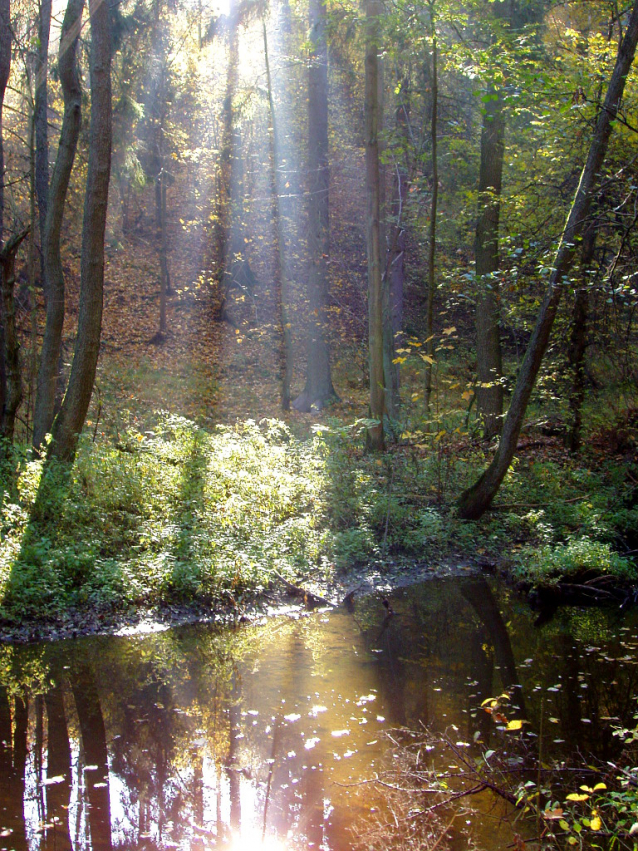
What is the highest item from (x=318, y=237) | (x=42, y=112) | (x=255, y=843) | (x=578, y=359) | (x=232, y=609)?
(x=42, y=112)

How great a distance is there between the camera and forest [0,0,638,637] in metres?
8.17

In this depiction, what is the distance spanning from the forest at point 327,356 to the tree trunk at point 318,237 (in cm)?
7

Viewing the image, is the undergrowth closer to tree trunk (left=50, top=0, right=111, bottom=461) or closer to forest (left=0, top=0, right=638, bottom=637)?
forest (left=0, top=0, right=638, bottom=637)

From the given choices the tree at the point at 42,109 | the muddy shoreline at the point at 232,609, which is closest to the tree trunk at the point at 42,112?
the tree at the point at 42,109

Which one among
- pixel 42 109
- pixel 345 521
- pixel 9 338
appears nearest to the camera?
pixel 345 521

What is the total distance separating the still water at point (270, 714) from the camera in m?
4.02

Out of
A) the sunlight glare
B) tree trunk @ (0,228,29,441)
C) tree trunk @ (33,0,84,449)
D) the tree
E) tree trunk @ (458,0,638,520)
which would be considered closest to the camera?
the sunlight glare

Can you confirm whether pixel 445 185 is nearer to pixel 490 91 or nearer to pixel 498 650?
pixel 490 91

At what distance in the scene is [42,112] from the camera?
43.4 ft

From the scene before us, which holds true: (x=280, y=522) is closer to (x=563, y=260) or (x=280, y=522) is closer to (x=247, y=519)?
(x=247, y=519)

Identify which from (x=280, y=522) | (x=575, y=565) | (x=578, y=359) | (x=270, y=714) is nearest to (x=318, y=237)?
(x=578, y=359)

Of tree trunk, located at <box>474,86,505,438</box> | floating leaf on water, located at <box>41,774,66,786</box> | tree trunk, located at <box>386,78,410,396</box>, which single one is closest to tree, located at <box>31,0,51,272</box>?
tree trunk, located at <box>386,78,410,396</box>

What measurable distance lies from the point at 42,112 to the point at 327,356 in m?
9.29

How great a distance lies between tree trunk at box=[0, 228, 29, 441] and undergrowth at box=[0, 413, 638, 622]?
1.02 m
